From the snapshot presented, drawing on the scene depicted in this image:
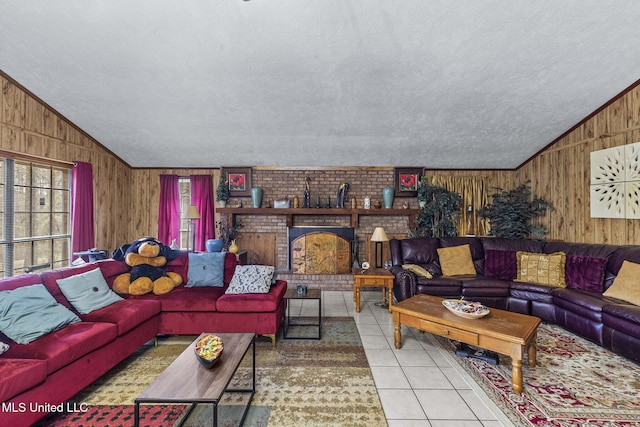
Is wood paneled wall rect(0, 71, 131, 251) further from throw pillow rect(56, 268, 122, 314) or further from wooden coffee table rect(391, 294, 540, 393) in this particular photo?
wooden coffee table rect(391, 294, 540, 393)

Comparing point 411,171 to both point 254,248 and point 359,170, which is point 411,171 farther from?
point 254,248

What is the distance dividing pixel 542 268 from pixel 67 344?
5.23 meters

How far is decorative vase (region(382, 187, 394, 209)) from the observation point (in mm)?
5828

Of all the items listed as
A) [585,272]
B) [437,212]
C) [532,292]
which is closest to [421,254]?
[532,292]

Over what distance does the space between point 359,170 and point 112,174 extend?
16.1 feet

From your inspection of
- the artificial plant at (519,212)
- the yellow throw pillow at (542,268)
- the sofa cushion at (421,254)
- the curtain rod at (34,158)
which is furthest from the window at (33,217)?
the artificial plant at (519,212)

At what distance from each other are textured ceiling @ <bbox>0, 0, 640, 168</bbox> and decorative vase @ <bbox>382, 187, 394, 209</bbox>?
40.5 inches

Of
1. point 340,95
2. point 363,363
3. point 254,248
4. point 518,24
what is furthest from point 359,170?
point 363,363

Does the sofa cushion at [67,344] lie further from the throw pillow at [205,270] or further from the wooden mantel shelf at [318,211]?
the wooden mantel shelf at [318,211]

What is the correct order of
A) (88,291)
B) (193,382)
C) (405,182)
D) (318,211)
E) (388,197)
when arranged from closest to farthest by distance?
(193,382)
(88,291)
(318,211)
(388,197)
(405,182)

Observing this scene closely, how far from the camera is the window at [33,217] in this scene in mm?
3719

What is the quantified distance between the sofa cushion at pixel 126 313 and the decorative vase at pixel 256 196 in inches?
120

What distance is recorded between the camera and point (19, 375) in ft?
5.56

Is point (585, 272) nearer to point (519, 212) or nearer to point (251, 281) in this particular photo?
point (519, 212)
